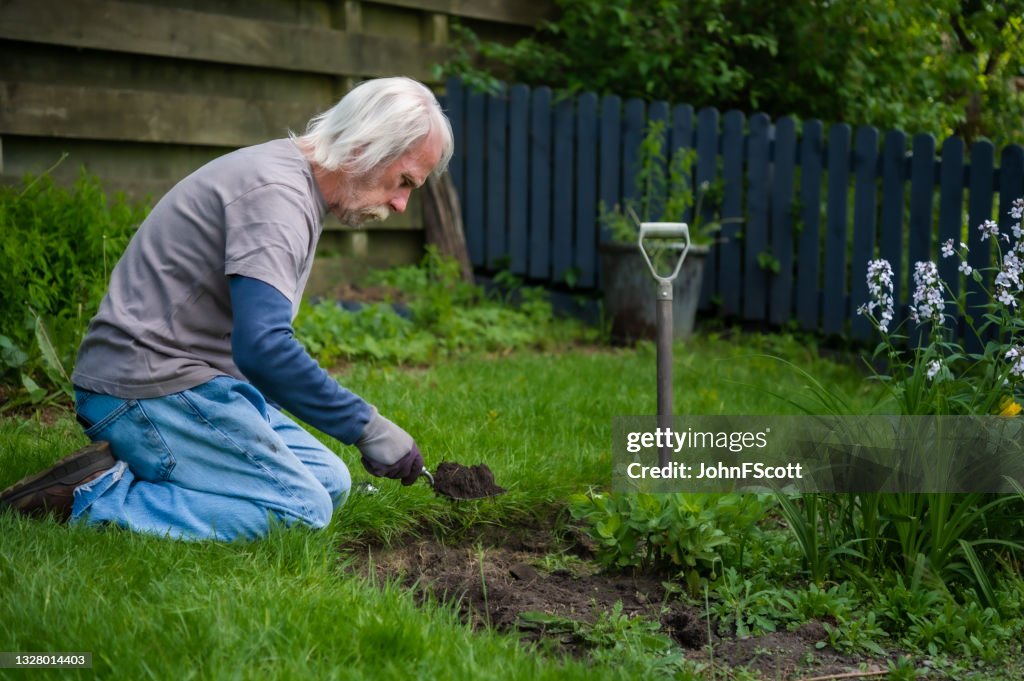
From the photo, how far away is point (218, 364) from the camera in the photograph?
122 inches

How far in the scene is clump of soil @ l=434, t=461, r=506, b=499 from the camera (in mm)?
3143

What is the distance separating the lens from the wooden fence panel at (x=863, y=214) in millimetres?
6703

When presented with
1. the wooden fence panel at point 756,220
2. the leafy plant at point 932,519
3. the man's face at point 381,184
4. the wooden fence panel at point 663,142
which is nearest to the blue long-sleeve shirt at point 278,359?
the man's face at point 381,184

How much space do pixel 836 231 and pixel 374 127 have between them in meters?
4.64

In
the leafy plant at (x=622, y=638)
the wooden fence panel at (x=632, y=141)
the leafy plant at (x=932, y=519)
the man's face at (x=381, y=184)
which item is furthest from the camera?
the wooden fence panel at (x=632, y=141)

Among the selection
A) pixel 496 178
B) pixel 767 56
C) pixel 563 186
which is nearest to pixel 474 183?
pixel 496 178

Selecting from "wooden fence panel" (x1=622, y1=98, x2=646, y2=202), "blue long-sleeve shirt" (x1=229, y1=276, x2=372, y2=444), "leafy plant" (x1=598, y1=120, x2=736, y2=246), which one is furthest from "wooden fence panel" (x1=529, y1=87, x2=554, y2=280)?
"blue long-sleeve shirt" (x1=229, y1=276, x2=372, y2=444)

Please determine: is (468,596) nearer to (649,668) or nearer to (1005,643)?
(649,668)

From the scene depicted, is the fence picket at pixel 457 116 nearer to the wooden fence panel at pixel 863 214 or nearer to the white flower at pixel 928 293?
the wooden fence panel at pixel 863 214

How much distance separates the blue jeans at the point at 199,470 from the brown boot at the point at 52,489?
0.03 meters

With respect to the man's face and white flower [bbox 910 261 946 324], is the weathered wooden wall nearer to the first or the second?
the man's face

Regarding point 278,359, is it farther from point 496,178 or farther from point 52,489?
point 496,178

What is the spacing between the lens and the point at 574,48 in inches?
313

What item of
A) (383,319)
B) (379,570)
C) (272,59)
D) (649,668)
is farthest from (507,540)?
(272,59)
